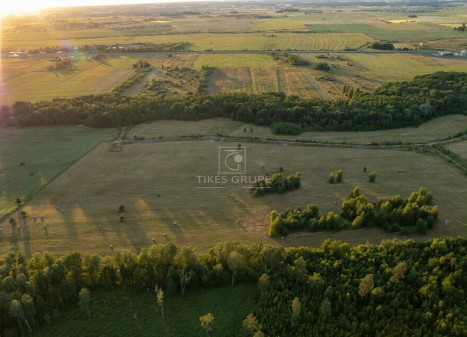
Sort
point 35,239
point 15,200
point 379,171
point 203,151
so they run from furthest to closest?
point 203,151 → point 379,171 → point 15,200 → point 35,239

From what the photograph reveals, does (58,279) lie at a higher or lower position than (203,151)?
lower

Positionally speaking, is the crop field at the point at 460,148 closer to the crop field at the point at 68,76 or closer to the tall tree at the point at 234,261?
the tall tree at the point at 234,261

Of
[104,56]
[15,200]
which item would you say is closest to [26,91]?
[104,56]

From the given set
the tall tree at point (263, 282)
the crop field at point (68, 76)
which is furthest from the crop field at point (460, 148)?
the crop field at point (68, 76)

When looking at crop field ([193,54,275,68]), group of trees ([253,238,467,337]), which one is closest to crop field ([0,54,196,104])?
crop field ([193,54,275,68])

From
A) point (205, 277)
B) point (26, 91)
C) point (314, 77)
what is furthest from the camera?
point (314, 77)

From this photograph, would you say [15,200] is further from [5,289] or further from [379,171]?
[379,171]

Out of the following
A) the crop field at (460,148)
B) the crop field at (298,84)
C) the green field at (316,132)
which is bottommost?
the crop field at (460,148)
